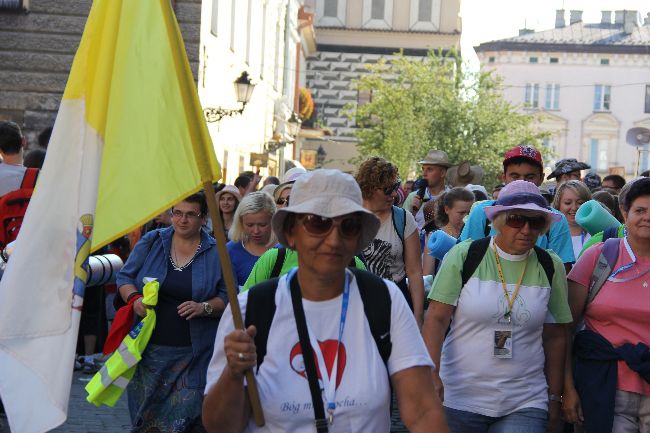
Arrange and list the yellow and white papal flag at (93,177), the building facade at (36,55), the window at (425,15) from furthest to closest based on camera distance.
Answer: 1. the window at (425,15)
2. the building facade at (36,55)
3. the yellow and white papal flag at (93,177)

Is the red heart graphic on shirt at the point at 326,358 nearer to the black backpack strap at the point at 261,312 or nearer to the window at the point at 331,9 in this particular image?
the black backpack strap at the point at 261,312

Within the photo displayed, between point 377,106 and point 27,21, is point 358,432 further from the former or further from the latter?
point 377,106

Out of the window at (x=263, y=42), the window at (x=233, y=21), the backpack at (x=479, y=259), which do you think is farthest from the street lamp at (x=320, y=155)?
the backpack at (x=479, y=259)

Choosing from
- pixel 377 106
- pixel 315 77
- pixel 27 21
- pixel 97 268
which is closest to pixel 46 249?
pixel 97 268

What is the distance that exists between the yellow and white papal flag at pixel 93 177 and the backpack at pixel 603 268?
2.59m

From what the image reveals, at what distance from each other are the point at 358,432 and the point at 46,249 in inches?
46.2

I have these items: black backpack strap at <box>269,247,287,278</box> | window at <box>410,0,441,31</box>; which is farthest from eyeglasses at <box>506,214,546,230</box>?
window at <box>410,0,441,31</box>

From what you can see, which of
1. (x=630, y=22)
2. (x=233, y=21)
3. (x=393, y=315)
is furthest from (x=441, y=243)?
(x=630, y=22)

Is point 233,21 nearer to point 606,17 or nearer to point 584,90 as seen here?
point 584,90

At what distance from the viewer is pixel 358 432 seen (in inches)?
161

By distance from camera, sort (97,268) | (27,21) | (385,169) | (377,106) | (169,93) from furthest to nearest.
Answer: (377,106) < (27,21) < (97,268) < (385,169) < (169,93)

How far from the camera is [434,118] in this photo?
48.5 m

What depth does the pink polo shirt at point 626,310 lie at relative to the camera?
620 cm

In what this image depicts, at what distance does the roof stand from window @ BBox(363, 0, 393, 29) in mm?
21276
